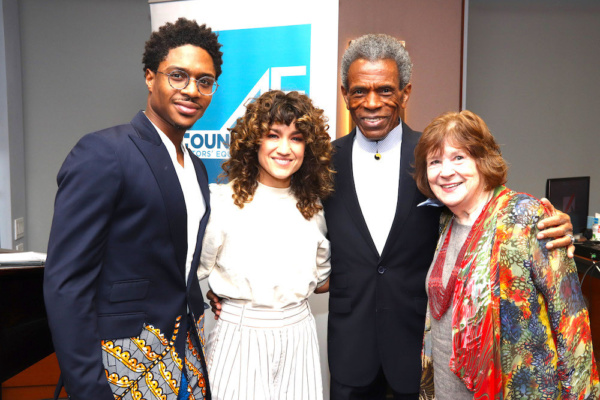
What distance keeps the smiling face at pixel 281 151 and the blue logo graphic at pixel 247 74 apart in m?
0.93

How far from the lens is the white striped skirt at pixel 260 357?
1.66m

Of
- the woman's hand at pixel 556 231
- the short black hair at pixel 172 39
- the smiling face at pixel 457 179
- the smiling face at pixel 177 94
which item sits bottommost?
the woman's hand at pixel 556 231

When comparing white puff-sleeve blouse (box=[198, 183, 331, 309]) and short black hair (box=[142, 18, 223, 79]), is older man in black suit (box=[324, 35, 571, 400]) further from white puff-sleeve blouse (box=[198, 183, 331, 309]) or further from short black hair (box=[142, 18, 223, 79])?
short black hair (box=[142, 18, 223, 79])

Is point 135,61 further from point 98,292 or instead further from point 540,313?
point 540,313

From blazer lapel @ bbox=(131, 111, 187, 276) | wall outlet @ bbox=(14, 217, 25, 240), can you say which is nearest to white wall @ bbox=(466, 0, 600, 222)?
blazer lapel @ bbox=(131, 111, 187, 276)

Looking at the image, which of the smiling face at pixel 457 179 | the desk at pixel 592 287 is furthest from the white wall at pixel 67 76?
the desk at pixel 592 287

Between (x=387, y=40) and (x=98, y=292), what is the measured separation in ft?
4.87

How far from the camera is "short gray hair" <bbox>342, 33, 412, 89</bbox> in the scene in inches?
76.2

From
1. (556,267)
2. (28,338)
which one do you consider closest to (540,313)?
(556,267)

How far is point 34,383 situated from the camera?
127 inches

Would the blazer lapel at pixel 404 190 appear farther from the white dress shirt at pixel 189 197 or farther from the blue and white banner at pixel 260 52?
the blue and white banner at pixel 260 52

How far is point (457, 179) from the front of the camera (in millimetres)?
1521

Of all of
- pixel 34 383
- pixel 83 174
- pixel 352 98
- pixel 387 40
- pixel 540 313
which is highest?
pixel 387 40

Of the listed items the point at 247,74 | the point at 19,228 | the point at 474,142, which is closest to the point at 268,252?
the point at 474,142
